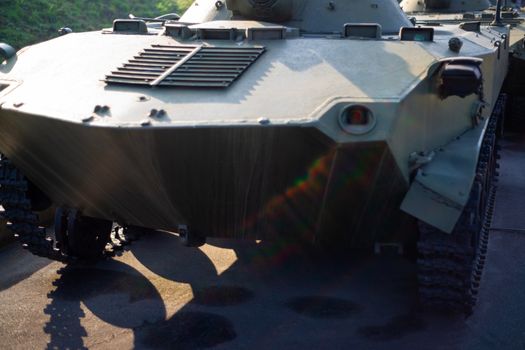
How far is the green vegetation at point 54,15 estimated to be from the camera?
49.4 feet

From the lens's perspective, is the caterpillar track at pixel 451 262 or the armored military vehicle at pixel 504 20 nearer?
the caterpillar track at pixel 451 262

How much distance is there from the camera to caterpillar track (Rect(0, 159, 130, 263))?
19.0 ft

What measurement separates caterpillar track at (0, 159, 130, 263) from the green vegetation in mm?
9363

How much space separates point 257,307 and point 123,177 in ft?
5.81

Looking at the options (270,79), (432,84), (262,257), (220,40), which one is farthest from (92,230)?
(432,84)

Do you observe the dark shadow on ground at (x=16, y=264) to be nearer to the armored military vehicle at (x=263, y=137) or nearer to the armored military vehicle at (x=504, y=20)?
the armored military vehicle at (x=263, y=137)

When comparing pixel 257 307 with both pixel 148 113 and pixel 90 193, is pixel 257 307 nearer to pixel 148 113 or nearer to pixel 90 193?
pixel 90 193

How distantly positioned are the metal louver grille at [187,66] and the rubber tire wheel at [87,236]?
1.45m

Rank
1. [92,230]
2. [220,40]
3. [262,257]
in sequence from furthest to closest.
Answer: [262,257]
[92,230]
[220,40]

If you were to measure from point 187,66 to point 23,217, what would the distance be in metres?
2.09

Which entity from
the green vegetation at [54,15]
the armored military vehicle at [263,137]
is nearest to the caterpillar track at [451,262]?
the armored military vehicle at [263,137]

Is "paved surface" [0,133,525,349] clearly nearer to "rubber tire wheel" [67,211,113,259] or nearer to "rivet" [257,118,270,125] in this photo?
"rubber tire wheel" [67,211,113,259]

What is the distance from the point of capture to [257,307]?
230 inches

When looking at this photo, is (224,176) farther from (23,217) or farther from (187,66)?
(23,217)
